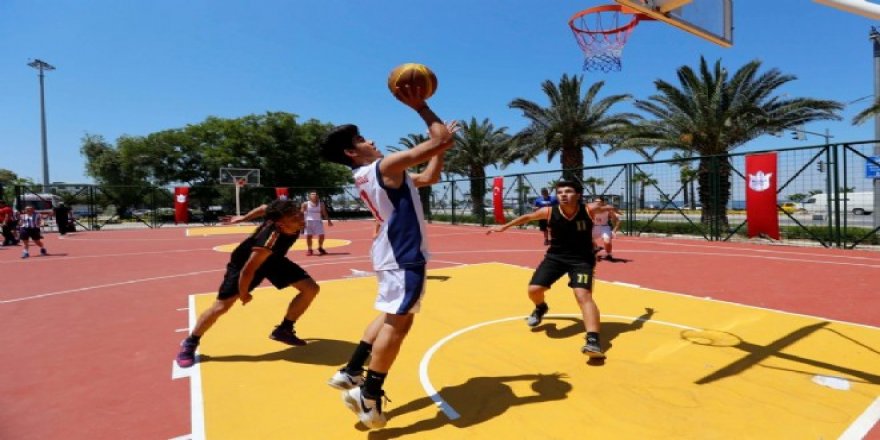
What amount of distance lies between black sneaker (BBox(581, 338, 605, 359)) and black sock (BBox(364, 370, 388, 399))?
2157 millimetres

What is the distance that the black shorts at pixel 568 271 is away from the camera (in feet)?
16.9

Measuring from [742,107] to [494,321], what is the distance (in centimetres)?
1908

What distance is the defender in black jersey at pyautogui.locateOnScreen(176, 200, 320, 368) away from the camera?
4.67m

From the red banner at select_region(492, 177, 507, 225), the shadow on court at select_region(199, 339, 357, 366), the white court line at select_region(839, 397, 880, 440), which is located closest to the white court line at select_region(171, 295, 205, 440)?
Result: the shadow on court at select_region(199, 339, 357, 366)

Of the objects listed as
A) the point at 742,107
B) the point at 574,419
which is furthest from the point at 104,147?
the point at 574,419

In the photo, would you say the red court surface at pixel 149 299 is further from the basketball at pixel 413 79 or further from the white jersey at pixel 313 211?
the basketball at pixel 413 79

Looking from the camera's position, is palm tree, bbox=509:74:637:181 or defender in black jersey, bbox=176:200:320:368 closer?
defender in black jersey, bbox=176:200:320:368

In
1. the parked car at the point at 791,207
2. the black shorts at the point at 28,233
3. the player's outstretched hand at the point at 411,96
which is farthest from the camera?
the parked car at the point at 791,207

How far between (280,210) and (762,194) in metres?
16.3

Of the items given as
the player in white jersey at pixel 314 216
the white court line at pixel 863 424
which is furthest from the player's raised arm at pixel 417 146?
the player in white jersey at pixel 314 216

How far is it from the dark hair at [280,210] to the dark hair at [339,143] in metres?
1.50

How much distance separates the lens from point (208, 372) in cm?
443

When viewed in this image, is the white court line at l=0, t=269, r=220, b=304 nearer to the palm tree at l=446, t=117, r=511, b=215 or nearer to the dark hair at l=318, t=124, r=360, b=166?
the dark hair at l=318, t=124, r=360, b=166

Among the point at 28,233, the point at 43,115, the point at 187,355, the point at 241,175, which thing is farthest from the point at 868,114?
the point at 43,115
